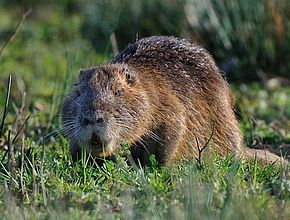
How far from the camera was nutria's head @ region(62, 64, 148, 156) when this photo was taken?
456cm


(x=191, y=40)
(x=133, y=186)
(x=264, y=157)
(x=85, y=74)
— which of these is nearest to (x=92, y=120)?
(x=133, y=186)

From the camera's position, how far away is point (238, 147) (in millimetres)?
5469

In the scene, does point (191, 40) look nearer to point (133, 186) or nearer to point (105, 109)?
point (105, 109)

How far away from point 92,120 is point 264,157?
1107mm

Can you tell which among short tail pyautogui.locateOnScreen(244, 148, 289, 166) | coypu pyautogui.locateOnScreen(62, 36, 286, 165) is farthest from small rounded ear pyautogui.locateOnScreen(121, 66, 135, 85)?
short tail pyautogui.locateOnScreen(244, 148, 289, 166)

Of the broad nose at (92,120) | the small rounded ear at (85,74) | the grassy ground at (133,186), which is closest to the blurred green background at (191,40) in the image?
the grassy ground at (133,186)

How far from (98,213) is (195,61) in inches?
67.1

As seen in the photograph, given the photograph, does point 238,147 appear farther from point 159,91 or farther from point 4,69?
point 4,69

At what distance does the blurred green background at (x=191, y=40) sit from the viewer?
7.34m

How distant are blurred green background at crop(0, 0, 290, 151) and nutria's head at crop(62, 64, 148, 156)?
56.4 inches

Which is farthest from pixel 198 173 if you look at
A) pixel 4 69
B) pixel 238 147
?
pixel 4 69

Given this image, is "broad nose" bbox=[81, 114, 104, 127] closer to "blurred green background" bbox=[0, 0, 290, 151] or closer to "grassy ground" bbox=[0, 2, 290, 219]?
"grassy ground" bbox=[0, 2, 290, 219]

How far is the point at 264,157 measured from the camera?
514 centimetres

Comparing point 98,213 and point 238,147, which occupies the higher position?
point 98,213
